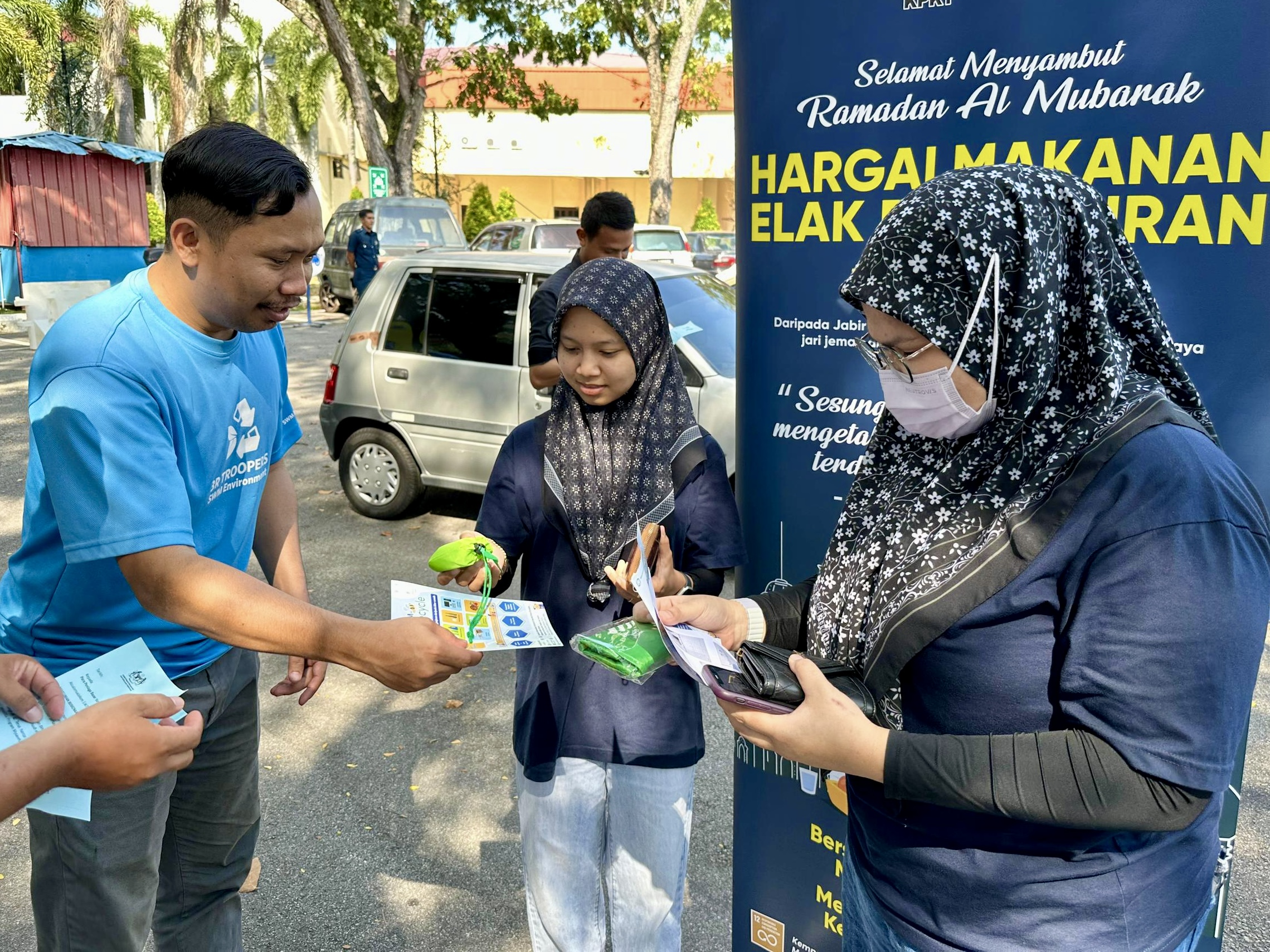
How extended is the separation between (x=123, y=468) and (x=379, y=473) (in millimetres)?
5235

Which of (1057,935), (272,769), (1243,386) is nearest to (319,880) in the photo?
(272,769)

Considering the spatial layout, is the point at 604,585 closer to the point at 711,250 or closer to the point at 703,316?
the point at 703,316

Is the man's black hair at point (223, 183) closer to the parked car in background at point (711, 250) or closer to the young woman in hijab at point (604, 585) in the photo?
the young woman in hijab at point (604, 585)

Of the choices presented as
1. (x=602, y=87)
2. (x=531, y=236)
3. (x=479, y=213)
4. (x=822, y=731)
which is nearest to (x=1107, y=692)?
(x=822, y=731)

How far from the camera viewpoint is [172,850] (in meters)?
2.31

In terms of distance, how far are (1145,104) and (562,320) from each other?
1283 mm

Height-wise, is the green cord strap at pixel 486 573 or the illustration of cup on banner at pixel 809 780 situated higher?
the green cord strap at pixel 486 573

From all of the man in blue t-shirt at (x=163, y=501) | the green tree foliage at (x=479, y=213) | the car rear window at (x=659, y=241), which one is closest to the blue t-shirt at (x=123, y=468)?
the man in blue t-shirt at (x=163, y=501)

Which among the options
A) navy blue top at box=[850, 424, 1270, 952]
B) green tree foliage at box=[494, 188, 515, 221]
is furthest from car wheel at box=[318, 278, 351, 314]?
navy blue top at box=[850, 424, 1270, 952]

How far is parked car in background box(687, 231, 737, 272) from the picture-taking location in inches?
680

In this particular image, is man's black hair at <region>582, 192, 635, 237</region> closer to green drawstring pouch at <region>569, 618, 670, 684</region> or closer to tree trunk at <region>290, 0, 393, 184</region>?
green drawstring pouch at <region>569, 618, 670, 684</region>

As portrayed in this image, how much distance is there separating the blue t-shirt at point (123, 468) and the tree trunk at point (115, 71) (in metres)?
27.3

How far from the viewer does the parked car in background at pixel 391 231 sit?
16469 millimetres

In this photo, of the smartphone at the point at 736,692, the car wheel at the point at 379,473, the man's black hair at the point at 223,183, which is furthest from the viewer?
the car wheel at the point at 379,473
